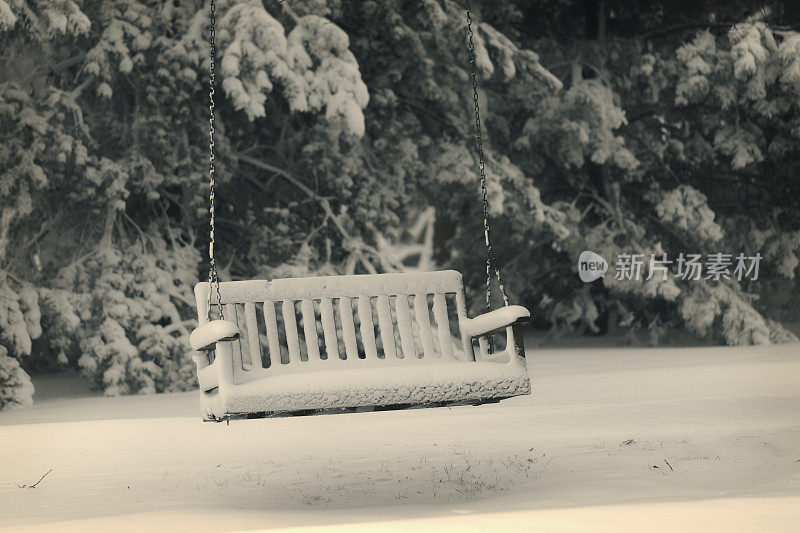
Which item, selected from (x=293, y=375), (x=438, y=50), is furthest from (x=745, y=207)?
(x=293, y=375)

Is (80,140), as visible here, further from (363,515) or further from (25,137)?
(363,515)

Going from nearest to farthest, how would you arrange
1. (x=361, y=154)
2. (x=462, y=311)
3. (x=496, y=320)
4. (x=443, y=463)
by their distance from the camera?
(x=496, y=320)
(x=462, y=311)
(x=443, y=463)
(x=361, y=154)

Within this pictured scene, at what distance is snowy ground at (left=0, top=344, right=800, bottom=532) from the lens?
15.1ft

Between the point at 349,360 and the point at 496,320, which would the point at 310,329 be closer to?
the point at 349,360

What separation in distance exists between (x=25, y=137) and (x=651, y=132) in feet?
27.7

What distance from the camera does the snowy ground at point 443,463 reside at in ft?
15.1

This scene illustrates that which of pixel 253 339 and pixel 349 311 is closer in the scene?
pixel 253 339

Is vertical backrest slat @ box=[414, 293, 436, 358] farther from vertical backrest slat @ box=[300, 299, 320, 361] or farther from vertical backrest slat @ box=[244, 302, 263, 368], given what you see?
vertical backrest slat @ box=[244, 302, 263, 368]

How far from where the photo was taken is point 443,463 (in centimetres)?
689

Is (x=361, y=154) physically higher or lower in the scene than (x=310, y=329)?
higher

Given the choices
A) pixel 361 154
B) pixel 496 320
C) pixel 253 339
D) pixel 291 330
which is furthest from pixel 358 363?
pixel 361 154

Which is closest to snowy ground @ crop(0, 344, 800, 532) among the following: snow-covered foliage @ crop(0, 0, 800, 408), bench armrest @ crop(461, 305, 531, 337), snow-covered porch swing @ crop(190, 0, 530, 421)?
snow-covered porch swing @ crop(190, 0, 530, 421)

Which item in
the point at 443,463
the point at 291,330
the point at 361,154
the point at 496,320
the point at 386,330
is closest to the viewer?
the point at 496,320

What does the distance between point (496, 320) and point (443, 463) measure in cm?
178
